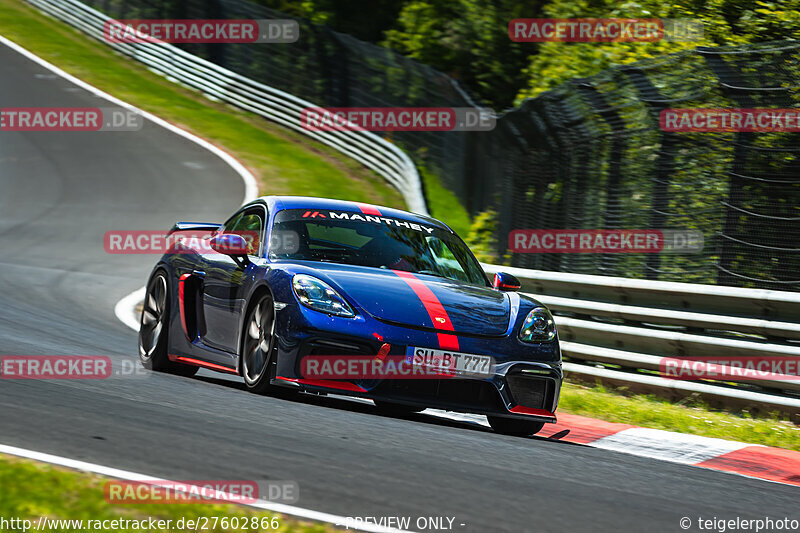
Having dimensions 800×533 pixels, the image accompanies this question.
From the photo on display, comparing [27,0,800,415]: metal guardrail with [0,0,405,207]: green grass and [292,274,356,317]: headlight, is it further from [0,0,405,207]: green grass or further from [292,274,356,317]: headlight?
[0,0,405,207]: green grass

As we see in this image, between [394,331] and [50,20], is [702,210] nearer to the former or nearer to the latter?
[394,331]

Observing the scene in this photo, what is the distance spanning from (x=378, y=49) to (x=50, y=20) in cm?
1790

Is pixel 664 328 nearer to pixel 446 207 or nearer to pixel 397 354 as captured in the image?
pixel 397 354

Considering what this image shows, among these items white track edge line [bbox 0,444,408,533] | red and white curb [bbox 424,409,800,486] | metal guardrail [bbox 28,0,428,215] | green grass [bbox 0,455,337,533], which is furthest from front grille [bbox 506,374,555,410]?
metal guardrail [bbox 28,0,428,215]

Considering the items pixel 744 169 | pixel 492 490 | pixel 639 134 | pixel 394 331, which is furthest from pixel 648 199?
pixel 492 490

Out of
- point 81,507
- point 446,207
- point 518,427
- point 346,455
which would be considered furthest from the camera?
point 446,207

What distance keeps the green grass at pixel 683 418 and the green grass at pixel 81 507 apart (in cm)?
424

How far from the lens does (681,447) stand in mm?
6855

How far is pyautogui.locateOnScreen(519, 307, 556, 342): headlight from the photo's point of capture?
6859mm

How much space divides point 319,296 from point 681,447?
7.70 feet

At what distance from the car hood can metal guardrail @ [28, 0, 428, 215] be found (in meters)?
13.0

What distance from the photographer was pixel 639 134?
10258 millimetres

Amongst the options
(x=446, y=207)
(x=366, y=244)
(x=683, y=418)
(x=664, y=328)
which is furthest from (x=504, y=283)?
(x=446, y=207)

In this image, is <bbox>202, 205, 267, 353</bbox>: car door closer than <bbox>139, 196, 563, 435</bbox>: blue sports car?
No
